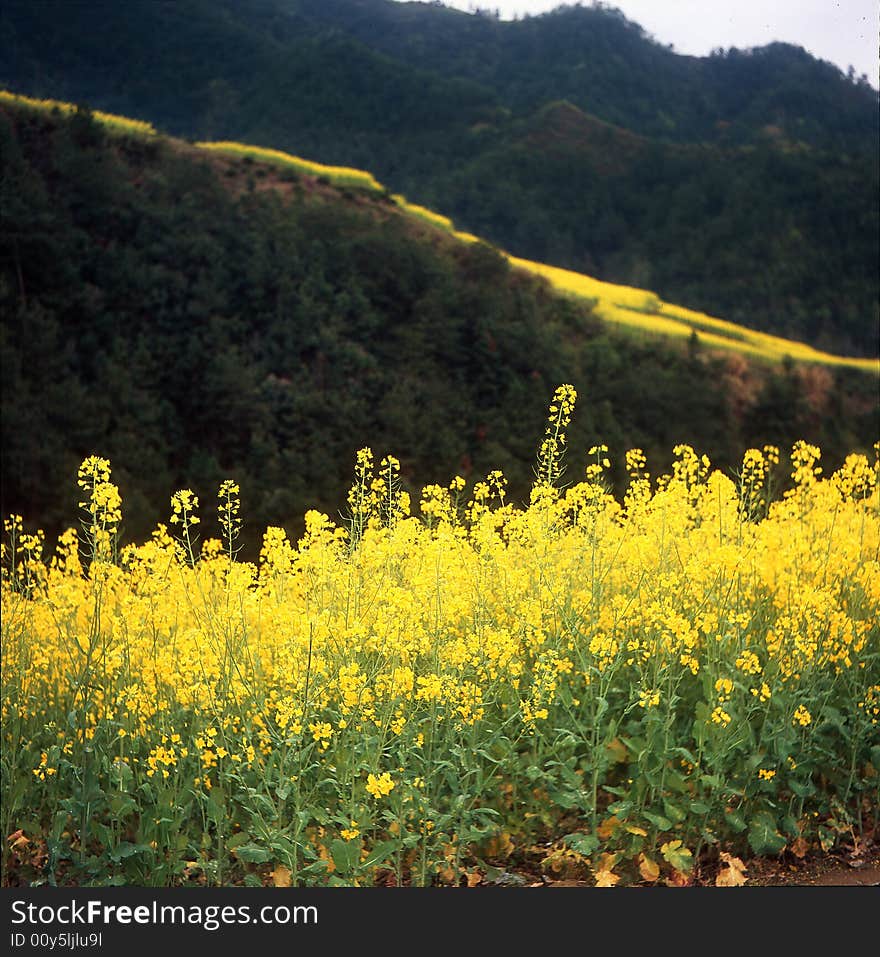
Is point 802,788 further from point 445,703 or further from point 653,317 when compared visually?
point 653,317

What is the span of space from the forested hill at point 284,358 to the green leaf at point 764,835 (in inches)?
83.2

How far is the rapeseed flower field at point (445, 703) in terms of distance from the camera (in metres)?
3.07

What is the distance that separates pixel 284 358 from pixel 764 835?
4.44 m

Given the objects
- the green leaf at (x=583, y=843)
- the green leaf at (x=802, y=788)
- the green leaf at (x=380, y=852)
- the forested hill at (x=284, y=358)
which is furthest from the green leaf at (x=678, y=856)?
the forested hill at (x=284, y=358)

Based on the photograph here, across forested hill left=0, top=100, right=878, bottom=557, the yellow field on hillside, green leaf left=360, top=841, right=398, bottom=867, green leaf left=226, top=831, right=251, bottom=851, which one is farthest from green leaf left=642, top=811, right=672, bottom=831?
the yellow field on hillside

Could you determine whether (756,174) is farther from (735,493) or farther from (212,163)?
(212,163)

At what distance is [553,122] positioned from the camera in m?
6.99

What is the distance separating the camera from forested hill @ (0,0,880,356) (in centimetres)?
575

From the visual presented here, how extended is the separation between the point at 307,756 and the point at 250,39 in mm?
5647

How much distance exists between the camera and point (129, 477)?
5.57 metres

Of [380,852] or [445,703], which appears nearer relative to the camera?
[380,852]

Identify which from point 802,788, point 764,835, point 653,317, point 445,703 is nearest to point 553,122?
point 653,317

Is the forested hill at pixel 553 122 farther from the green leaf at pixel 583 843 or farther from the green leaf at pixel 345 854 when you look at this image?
the green leaf at pixel 345 854

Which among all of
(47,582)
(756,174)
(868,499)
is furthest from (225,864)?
(756,174)
